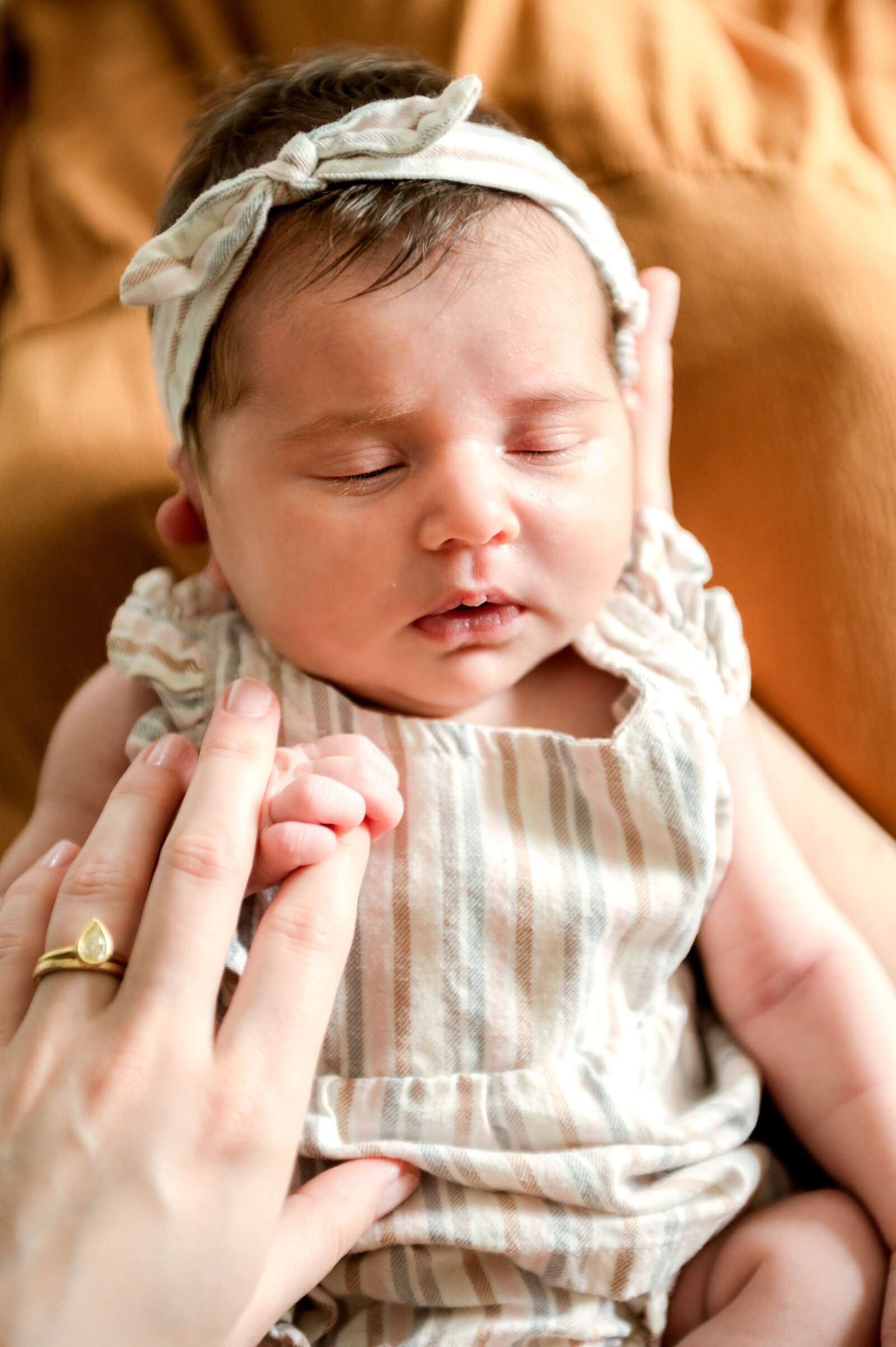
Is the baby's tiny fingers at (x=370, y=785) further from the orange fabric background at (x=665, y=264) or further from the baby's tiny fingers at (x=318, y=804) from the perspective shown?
the orange fabric background at (x=665, y=264)

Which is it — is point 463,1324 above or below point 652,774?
below

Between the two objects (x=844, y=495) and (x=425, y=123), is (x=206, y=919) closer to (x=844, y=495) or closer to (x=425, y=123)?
(x=425, y=123)

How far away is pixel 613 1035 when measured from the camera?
3.76 feet

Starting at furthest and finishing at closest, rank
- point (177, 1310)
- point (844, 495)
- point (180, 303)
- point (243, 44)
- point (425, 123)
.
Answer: point (243, 44) → point (844, 495) → point (180, 303) → point (425, 123) → point (177, 1310)

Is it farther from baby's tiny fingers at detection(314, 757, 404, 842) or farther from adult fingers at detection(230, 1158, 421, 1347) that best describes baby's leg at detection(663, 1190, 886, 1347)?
baby's tiny fingers at detection(314, 757, 404, 842)

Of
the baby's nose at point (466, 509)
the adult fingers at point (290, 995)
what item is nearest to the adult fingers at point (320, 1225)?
the adult fingers at point (290, 995)

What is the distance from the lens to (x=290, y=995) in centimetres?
82

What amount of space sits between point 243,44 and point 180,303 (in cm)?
80

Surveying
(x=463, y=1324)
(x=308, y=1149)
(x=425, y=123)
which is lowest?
(x=463, y=1324)

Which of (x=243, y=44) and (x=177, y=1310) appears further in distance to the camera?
(x=243, y=44)

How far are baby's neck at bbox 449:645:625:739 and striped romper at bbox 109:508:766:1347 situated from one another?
0.12 ft

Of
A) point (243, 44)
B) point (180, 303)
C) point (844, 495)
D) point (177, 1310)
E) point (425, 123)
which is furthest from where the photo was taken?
point (243, 44)

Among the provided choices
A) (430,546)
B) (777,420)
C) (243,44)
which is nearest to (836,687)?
(777,420)

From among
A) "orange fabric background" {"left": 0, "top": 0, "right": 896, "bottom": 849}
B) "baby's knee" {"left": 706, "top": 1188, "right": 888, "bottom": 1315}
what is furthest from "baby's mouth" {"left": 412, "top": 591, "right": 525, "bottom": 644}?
"baby's knee" {"left": 706, "top": 1188, "right": 888, "bottom": 1315}
